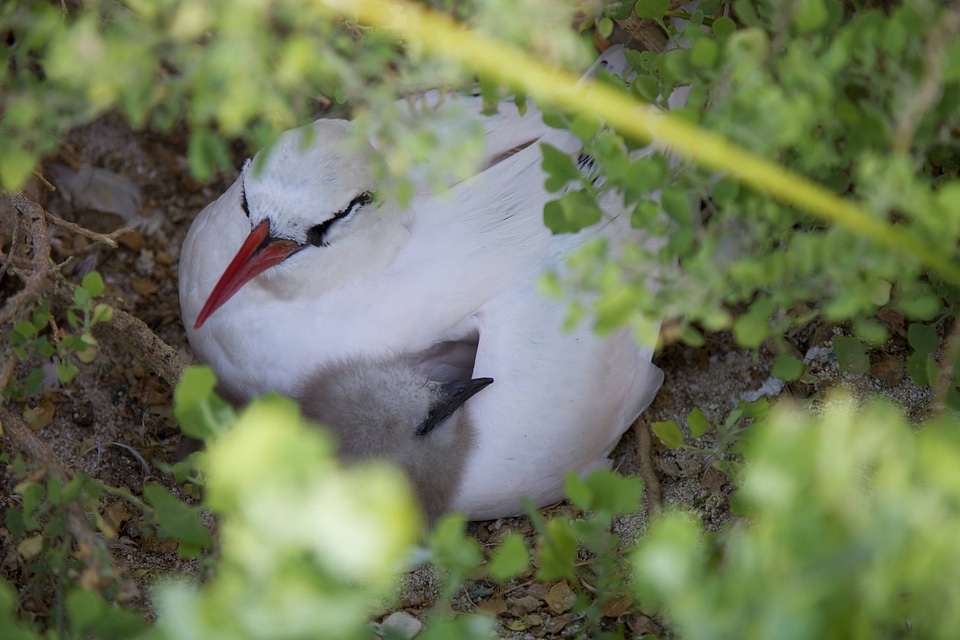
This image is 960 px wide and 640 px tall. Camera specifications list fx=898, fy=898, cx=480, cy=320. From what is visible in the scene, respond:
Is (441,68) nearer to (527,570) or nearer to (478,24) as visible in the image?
(478,24)

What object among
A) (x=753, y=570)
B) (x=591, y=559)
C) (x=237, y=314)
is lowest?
(x=591, y=559)

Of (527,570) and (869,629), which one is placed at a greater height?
(869,629)

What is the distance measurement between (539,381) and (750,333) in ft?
2.74

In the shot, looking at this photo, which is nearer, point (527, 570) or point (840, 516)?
point (840, 516)

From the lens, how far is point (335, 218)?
1977 mm

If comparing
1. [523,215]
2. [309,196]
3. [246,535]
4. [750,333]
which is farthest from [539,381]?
[246,535]

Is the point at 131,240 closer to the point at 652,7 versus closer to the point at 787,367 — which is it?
the point at 652,7

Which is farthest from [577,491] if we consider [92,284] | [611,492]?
[92,284]

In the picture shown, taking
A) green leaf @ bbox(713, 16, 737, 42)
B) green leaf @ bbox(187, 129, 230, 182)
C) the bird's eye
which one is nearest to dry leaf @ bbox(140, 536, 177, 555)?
the bird's eye

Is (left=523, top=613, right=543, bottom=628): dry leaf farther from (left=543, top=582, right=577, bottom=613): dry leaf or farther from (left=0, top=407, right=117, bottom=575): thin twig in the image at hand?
(left=0, top=407, right=117, bottom=575): thin twig

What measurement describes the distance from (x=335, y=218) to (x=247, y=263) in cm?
22

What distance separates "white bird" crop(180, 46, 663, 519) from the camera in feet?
6.31

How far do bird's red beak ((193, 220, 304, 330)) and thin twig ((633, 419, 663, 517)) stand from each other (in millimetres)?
967

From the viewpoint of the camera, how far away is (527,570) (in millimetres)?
1992
